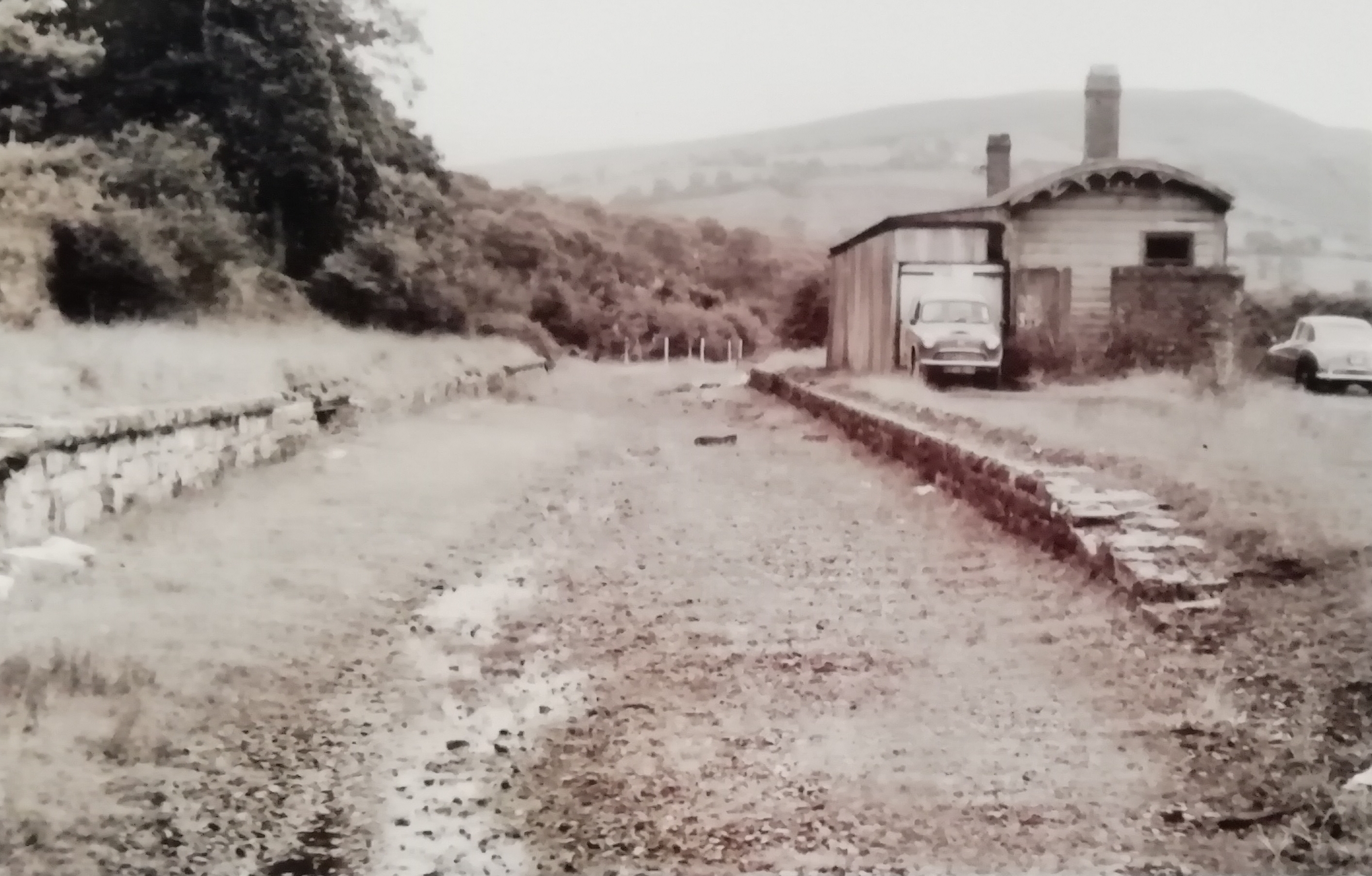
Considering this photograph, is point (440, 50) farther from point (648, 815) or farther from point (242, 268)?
point (648, 815)

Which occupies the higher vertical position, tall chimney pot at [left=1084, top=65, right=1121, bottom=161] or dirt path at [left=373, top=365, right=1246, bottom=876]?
tall chimney pot at [left=1084, top=65, right=1121, bottom=161]

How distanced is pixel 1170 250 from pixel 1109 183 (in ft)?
1.02

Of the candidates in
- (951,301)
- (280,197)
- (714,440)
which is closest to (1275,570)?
(951,301)

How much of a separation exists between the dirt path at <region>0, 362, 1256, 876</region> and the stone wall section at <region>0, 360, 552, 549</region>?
0.09 m

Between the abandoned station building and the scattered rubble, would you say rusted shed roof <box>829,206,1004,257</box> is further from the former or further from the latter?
the scattered rubble

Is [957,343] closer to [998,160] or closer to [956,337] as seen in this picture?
[956,337]

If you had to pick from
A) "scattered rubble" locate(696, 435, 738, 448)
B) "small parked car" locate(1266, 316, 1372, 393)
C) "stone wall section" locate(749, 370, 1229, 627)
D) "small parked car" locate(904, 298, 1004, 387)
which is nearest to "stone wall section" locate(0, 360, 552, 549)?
→ "scattered rubble" locate(696, 435, 738, 448)

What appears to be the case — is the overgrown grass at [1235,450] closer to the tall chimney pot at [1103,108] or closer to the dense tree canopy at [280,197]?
the tall chimney pot at [1103,108]

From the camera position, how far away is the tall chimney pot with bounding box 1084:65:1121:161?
9.51 ft

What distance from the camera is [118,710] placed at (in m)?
2.11

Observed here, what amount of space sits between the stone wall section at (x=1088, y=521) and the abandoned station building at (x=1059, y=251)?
75cm

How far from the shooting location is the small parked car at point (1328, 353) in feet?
9.46

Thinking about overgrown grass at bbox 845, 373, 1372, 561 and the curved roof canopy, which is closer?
overgrown grass at bbox 845, 373, 1372, 561

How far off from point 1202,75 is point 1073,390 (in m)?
1.34
